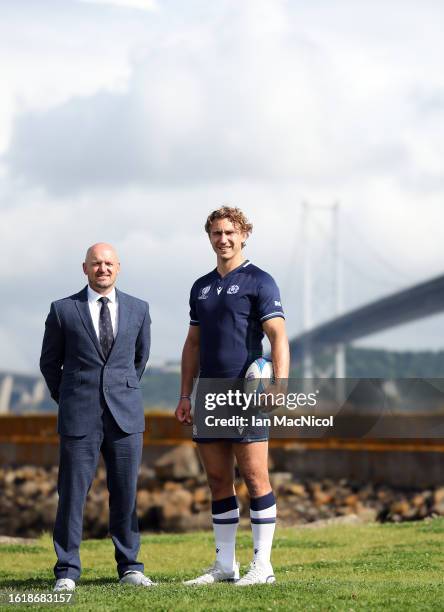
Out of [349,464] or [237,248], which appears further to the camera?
[349,464]

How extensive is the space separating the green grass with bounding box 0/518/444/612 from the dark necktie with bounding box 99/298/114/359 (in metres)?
1.51

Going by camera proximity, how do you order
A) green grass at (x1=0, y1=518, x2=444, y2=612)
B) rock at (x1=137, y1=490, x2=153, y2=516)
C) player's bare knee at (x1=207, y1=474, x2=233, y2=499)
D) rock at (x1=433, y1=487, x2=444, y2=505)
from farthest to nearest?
rock at (x1=137, y1=490, x2=153, y2=516)
rock at (x1=433, y1=487, x2=444, y2=505)
player's bare knee at (x1=207, y1=474, x2=233, y2=499)
green grass at (x1=0, y1=518, x2=444, y2=612)

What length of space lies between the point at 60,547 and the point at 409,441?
18.3m

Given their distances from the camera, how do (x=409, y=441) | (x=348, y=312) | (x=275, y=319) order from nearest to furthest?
(x=275, y=319), (x=409, y=441), (x=348, y=312)

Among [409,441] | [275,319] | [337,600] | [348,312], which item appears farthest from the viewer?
[348,312]

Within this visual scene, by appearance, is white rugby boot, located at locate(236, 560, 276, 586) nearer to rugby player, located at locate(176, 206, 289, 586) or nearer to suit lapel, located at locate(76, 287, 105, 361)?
rugby player, located at locate(176, 206, 289, 586)

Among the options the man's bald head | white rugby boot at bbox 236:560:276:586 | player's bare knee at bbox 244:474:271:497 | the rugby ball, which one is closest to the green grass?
white rugby boot at bbox 236:560:276:586

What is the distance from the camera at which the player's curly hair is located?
7.32 m

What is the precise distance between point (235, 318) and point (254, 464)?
886mm

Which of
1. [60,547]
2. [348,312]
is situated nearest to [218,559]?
[60,547]

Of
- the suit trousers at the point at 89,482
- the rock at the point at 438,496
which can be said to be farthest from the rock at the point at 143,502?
the suit trousers at the point at 89,482

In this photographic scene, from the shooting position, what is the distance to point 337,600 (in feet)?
22.1

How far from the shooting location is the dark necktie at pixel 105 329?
25.1 ft

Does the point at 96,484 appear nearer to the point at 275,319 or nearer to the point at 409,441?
the point at 409,441
